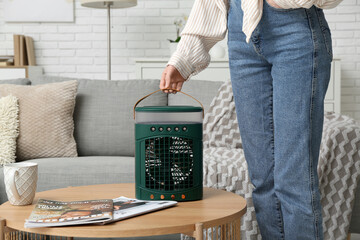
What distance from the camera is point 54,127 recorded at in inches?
97.2

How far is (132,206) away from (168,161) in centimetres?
17

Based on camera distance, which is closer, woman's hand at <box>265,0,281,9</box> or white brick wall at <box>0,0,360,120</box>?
woman's hand at <box>265,0,281,9</box>

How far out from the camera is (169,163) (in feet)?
4.06

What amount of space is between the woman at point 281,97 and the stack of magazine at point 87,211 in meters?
0.29

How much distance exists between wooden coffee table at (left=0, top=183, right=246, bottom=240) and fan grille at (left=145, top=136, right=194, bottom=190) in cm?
6

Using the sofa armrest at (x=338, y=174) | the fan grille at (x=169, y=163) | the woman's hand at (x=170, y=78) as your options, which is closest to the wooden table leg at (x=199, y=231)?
the fan grille at (x=169, y=163)

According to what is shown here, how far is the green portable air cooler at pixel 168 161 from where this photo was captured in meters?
1.24

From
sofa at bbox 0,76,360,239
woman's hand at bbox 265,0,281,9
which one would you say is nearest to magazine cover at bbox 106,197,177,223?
woman's hand at bbox 265,0,281,9

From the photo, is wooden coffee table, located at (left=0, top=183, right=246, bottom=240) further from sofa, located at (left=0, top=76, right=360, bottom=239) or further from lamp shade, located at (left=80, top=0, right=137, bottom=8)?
lamp shade, located at (left=80, top=0, right=137, bottom=8)

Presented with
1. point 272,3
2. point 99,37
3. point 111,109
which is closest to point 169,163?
point 272,3

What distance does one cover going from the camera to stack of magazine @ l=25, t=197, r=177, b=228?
3.25 ft

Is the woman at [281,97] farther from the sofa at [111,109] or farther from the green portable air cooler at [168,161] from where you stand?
the sofa at [111,109]

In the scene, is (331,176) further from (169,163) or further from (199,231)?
(199,231)

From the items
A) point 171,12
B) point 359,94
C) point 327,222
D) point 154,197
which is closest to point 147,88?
point 327,222
